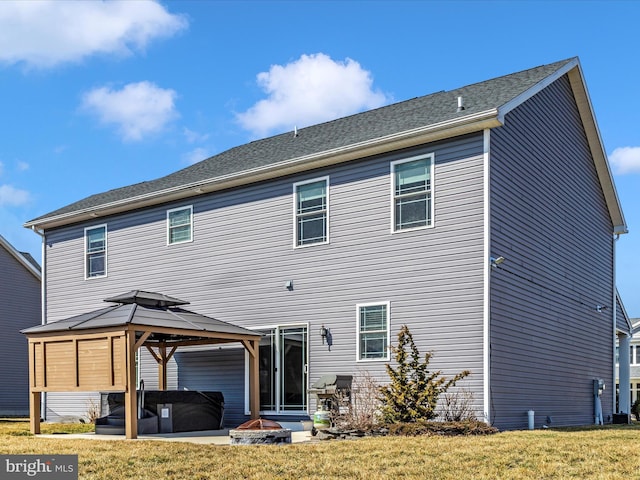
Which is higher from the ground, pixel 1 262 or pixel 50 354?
pixel 1 262

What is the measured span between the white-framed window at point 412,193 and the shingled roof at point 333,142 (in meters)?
0.44

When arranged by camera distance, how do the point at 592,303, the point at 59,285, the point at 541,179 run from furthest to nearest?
1. the point at 59,285
2. the point at 592,303
3. the point at 541,179

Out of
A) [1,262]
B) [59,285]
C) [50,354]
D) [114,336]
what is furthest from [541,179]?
[1,262]

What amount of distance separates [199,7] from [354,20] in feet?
10.1

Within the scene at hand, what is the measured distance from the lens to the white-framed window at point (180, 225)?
18.9m

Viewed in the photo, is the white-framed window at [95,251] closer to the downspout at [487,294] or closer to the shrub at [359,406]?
the shrub at [359,406]

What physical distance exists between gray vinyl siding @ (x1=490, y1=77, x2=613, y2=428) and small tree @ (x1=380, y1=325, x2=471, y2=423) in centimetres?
116

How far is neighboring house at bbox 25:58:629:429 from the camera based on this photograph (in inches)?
565

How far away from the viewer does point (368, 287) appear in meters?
15.5

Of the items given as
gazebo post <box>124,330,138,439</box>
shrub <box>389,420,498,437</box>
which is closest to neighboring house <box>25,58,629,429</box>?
shrub <box>389,420,498,437</box>

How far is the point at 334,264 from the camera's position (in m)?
16.1

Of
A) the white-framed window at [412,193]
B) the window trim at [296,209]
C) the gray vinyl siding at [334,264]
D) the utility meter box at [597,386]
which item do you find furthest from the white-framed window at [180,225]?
the utility meter box at [597,386]

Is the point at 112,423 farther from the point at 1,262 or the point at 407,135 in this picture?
the point at 1,262

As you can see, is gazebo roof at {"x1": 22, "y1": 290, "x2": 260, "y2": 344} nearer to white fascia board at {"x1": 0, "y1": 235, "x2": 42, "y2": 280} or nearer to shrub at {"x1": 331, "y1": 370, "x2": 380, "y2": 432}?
shrub at {"x1": 331, "y1": 370, "x2": 380, "y2": 432}
